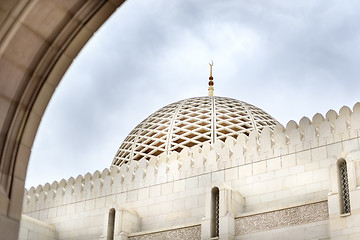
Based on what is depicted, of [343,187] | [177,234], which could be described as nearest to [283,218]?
[343,187]

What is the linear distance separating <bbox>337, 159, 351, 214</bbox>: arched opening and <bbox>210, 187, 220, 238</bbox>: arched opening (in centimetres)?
250

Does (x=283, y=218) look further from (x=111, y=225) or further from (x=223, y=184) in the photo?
(x=111, y=225)

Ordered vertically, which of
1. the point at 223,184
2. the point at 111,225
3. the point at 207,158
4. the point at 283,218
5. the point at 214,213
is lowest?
the point at 283,218

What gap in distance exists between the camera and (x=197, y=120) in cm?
1731

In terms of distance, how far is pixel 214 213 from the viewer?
12.7 m

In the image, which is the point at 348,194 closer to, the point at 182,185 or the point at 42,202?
the point at 182,185

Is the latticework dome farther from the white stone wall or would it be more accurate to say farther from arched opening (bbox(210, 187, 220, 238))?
arched opening (bbox(210, 187, 220, 238))

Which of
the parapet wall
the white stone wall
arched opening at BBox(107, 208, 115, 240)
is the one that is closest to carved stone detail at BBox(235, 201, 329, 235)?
the white stone wall

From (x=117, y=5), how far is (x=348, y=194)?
26.5ft

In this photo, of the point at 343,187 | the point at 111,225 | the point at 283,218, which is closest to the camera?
the point at 343,187

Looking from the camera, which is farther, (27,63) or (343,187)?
(343,187)

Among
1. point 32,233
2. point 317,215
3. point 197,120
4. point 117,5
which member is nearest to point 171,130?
point 197,120

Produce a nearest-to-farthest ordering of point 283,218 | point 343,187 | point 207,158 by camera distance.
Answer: point 343,187
point 283,218
point 207,158

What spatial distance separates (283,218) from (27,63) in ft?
28.1
